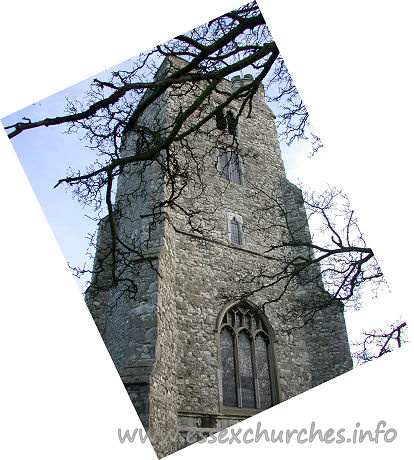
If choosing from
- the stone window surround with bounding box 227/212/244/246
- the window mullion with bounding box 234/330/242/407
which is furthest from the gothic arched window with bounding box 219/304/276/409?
the stone window surround with bounding box 227/212/244/246

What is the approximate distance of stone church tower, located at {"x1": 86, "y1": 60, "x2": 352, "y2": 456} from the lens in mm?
4199

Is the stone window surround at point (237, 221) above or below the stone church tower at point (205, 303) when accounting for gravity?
above

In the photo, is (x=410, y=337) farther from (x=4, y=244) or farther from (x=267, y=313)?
(x=267, y=313)

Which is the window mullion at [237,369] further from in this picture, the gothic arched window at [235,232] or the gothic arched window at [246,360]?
the gothic arched window at [235,232]

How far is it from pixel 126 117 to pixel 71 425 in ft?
8.50

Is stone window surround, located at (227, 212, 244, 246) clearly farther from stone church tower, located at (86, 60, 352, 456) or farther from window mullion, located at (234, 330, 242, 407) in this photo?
window mullion, located at (234, 330, 242, 407)

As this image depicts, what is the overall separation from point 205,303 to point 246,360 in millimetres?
1100

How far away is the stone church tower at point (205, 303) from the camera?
4199mm

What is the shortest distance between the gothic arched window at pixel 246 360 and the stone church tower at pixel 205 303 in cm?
2

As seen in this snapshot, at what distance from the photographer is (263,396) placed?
211 inches

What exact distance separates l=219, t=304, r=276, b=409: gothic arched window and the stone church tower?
2 centimetres

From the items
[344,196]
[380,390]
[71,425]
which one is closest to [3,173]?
[71,425]

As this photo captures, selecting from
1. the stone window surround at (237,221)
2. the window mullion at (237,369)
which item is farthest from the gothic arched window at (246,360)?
the stone window surround at (237,221)

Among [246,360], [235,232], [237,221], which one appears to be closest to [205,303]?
[246,360]
